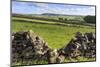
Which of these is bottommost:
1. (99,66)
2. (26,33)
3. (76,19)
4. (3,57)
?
(99,66)

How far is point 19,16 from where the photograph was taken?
2523mm

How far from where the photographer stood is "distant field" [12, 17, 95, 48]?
253 cm

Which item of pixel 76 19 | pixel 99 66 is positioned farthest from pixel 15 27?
pixel 99 66

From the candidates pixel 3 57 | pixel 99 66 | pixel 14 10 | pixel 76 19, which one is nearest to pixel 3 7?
pixel 14 10

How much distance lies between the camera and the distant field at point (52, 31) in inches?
99.7

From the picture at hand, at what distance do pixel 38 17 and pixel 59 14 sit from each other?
0.29 meters

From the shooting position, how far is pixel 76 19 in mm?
2814

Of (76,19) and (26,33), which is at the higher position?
(76,19)

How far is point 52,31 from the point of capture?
268 cm

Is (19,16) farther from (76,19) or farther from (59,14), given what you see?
(76,19)

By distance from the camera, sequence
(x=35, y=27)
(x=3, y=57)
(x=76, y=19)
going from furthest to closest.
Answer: (x=76, y=19) < (x=35, y=27) < (x=3, y=57)

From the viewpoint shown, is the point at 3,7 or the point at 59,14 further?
the point at 59,14

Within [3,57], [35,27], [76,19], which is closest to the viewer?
[3,57]

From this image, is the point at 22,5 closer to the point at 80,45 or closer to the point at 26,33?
the point at 26,33
